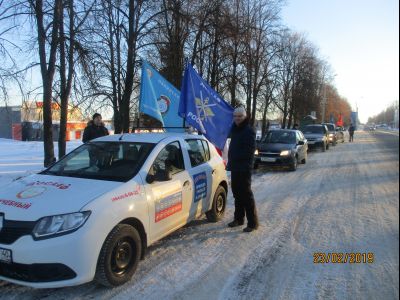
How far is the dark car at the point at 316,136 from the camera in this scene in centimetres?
2322

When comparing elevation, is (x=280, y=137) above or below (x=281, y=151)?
above

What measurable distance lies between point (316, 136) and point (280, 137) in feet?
29.5

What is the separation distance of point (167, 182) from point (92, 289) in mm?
1601

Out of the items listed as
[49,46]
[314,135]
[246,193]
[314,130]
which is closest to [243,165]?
[246,193]

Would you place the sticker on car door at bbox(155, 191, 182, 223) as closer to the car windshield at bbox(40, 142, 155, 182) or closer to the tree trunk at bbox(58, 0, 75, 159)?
the car windshield at bbox(40, 142, 155, 182)

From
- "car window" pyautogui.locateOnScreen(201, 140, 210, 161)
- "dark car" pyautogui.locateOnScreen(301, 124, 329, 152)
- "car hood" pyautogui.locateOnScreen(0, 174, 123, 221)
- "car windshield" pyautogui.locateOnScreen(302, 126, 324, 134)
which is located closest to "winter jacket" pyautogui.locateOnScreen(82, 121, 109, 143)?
"car window" pyautogui.locateOnScreen(201, 140, 210, 161)

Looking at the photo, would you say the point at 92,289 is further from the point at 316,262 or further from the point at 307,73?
the point at 307,73

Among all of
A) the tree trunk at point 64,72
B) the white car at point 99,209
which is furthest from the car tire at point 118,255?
the tree trunk at point 64,72

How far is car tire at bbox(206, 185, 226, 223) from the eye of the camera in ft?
21.7

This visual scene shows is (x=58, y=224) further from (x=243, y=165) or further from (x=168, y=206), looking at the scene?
(x=243, y=165)

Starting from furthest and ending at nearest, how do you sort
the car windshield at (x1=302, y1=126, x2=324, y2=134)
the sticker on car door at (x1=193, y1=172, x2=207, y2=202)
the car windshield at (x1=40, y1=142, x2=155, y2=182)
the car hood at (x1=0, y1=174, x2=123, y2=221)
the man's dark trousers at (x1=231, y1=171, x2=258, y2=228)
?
the car windshield at (x1=302, y1=126, x2=324, y2=134)
the man's dark trousers at (x1=231, y1=171, x2=258, y2=228)
the sticker on car door at (x1=193, y1=172, x2=207, y2=202)
the car windshield at (x1=40, y1=142, x2=155, y2=182)
the car hood at (x1=0, y1=174, x2=123, y2=221)

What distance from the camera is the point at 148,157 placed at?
495 cm

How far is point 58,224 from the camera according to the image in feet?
12.1

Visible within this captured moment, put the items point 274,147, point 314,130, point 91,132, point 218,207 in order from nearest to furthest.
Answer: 1. point 218,207
2. point 91,132
3. point 274,147
4. point 314,130
